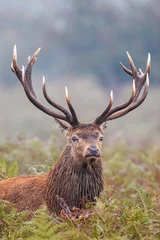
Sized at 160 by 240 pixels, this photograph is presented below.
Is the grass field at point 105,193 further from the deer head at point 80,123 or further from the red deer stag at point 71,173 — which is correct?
the deer head at point 80,123

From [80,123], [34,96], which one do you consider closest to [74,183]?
[80,123]

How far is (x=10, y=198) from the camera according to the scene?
973 cm

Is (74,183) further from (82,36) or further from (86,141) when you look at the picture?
(82,36)

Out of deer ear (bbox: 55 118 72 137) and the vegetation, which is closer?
the vegetation

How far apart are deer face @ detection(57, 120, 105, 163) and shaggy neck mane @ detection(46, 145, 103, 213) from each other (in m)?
0.13

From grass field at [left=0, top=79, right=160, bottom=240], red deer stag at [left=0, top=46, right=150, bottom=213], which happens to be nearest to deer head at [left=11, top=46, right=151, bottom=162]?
red deer stag at [left=0, top=46, right=150, bottom=213]

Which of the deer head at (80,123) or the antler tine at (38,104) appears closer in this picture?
the deer head at (80,123)

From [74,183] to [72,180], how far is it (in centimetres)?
5

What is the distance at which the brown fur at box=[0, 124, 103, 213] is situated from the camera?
931cm

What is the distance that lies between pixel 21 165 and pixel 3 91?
46021 mm

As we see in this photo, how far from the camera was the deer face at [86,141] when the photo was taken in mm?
9117

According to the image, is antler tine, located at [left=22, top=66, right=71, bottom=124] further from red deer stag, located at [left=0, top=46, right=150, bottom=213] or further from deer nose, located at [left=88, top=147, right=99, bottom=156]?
deer nose, located at [left=88, top=147, right=99, bottom=156]

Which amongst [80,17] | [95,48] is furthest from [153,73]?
[80,17]

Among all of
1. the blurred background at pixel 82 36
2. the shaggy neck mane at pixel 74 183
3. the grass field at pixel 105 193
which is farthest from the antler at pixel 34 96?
the blurred background at pixel 82 36
